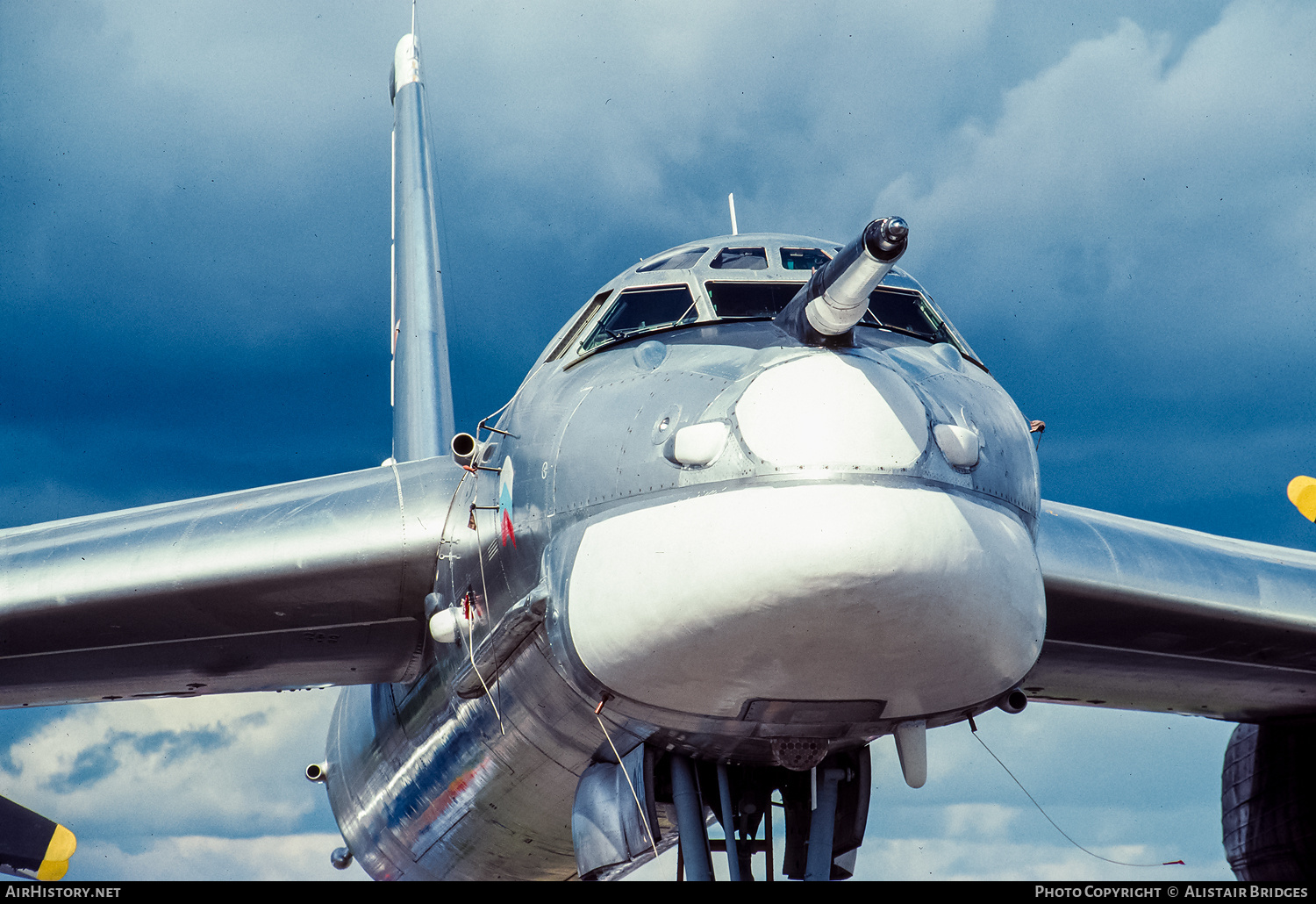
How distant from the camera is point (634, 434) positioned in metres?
5.33

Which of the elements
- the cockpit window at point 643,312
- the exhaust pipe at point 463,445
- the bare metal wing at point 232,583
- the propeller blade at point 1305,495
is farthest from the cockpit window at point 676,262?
the propeller blade at point 1305,495

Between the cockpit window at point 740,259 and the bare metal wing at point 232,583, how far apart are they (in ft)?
9.69

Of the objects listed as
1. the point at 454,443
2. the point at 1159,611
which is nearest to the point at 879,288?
the point at 454,443

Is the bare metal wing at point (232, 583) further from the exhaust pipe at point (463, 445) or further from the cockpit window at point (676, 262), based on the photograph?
the cockpit window at point (676, 262)

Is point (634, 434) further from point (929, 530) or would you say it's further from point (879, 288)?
point (879, 288)

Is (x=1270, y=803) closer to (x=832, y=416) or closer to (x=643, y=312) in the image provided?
(x=643, y=312)

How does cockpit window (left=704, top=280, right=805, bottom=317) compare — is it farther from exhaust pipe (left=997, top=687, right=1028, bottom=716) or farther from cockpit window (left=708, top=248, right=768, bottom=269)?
exhaust pipe (left=997, top=687, right=1028, bottom=716)

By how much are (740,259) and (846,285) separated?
7.66 feet

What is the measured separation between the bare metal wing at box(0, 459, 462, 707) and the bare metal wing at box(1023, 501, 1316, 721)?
5.21 m

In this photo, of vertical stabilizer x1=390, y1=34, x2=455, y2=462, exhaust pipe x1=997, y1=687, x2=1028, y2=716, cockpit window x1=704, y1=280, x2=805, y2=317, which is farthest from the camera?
vertical stabilizer x1=390, y1=34, x2=455, y2=462

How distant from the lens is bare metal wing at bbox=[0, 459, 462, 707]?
28.5 feet

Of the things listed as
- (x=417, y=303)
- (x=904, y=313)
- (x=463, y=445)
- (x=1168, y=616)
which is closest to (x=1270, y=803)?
(x=1168, y=616)

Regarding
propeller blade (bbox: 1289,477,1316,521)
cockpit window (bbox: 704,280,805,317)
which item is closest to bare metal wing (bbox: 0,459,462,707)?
cockpit window (bbox: 704,280,805,317)

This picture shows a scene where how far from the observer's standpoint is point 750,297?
659 cm
